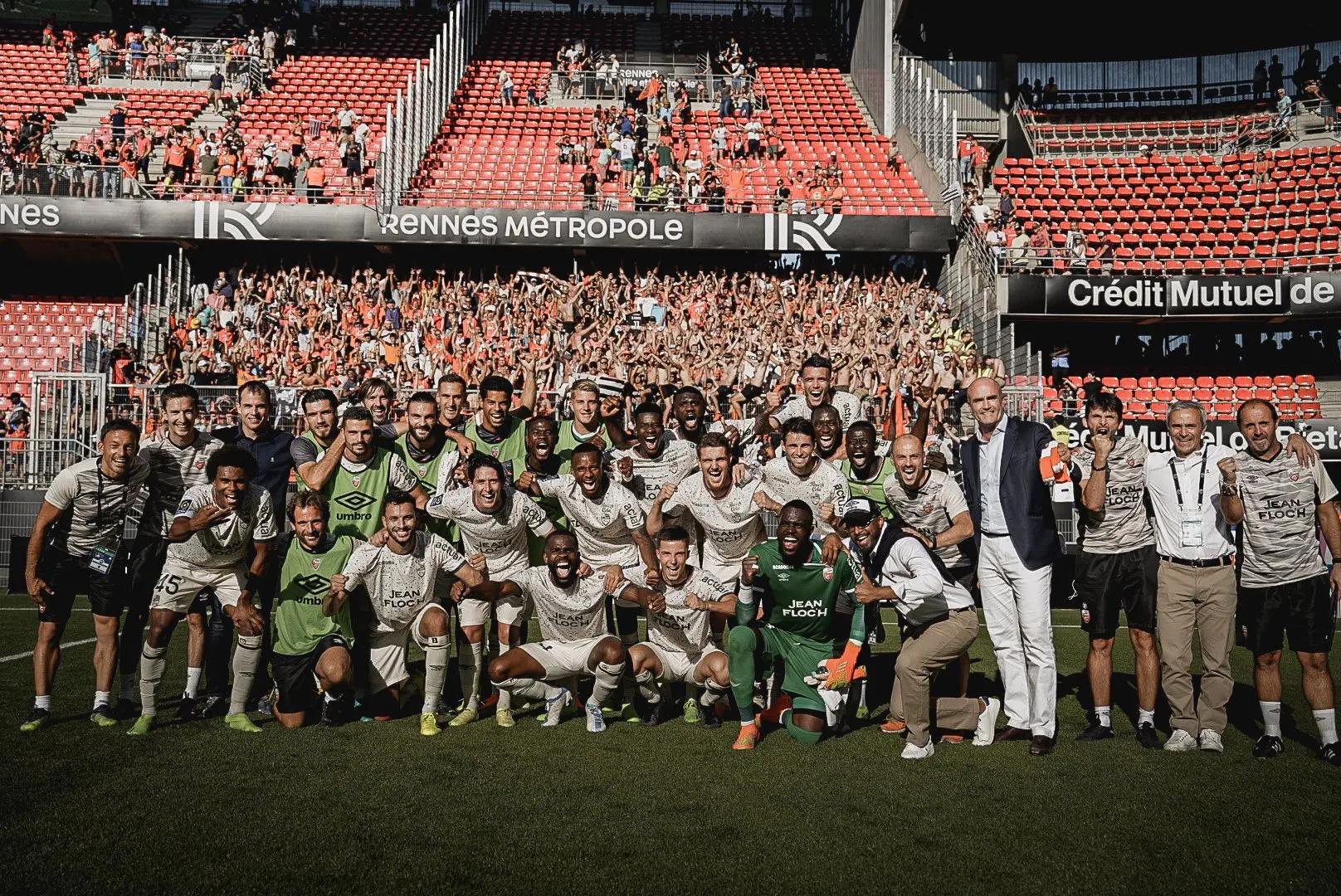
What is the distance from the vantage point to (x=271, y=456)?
763 cm

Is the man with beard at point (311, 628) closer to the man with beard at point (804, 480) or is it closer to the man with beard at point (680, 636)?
the man with beard at point (680, 636)

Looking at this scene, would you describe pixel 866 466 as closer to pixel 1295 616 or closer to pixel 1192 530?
pixel 1192 530

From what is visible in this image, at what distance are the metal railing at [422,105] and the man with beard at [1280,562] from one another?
752 inches

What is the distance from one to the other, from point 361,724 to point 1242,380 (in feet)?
67.9

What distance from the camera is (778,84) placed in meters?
30.9

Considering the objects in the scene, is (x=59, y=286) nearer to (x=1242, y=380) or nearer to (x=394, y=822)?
(x=394, y=822)

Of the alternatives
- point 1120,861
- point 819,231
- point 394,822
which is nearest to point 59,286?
point 819,231

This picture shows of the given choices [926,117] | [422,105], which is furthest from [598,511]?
[422,105]

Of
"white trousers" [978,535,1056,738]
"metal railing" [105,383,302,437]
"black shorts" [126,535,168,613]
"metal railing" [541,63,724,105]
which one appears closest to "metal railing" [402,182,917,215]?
"metal railing" [541,63,724,105]

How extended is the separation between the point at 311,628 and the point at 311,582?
12.4 inches

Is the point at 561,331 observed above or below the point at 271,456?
above

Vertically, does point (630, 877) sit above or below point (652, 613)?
below

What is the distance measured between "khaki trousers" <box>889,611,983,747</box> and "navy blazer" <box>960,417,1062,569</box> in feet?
1.97

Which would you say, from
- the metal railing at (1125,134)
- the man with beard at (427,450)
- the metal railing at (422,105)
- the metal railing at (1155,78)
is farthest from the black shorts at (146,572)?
the metal railing at (1155,78)
